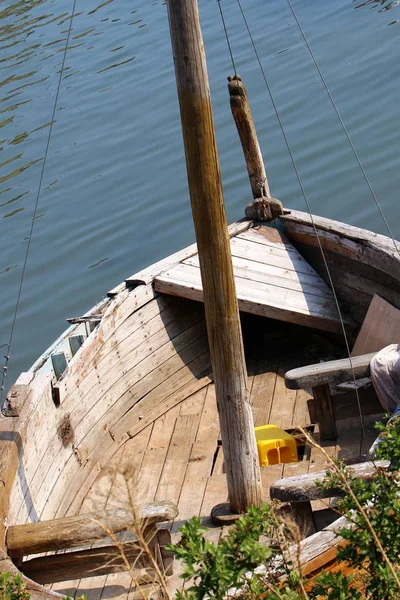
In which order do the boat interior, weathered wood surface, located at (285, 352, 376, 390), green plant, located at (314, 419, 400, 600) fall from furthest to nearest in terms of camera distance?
weathered wood surface, located at (285, 352, 376, 390), the boat interior, green plant, located at (314, 419, 400, 600)

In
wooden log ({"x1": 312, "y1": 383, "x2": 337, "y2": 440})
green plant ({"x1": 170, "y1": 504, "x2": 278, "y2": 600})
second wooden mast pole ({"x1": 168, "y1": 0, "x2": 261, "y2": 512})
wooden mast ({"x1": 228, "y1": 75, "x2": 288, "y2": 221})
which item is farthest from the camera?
wooden mast ({"x1": 228, "y1": 75, "x2": 288, "y2": 221})

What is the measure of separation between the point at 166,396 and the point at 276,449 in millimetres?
1246

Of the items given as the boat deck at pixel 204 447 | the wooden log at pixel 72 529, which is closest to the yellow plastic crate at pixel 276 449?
the boat deck at pixel 204 447

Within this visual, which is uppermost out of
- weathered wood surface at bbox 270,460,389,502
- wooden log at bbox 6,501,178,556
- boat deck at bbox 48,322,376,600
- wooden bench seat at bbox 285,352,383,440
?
wooden log at bbox 6,501,178,556

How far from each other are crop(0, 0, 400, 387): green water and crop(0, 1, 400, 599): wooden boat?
292 centimetres

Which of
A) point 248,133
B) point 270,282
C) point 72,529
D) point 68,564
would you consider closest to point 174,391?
point 270,282

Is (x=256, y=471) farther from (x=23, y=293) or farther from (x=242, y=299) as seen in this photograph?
(x=23, y=293)

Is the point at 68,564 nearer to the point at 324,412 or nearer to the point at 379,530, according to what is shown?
the point at 324,412

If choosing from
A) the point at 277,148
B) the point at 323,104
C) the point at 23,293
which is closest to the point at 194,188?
the point at 23,293

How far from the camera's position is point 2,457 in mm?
4688

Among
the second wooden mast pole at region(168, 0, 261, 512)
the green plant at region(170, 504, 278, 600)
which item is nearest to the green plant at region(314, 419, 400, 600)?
the green plant at region(170, 504, 278, 600)

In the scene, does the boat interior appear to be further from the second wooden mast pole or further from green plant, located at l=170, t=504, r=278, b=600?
green plant, located at l=170, t=504, r=278, b=600

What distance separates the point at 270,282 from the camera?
6746mm

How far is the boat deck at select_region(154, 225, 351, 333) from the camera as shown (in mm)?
6547
